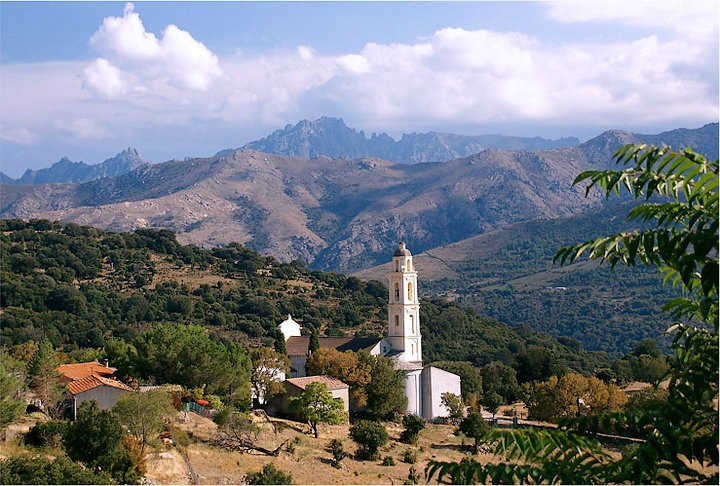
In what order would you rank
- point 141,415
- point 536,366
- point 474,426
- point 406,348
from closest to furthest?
1. point 141,415
2. point 474,426
3. point 406,348
4. point 536,366

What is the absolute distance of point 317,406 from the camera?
40094mm

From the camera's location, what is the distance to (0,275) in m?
70.7

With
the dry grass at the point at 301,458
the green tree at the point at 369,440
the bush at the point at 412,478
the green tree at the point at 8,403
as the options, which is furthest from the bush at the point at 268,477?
the green tree at the point at 369,440

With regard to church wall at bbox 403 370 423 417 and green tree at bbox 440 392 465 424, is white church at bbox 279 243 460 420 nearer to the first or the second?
church wall at bbox 403 370 423 417

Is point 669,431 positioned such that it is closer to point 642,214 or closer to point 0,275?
point 642,214

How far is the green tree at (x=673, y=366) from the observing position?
18.5ft

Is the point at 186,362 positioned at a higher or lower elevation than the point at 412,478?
higher

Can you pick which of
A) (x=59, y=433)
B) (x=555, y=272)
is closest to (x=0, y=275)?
(x=59, y=433)

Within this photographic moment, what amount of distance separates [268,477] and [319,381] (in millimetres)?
15690

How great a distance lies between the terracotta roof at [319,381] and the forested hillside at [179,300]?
18.6m

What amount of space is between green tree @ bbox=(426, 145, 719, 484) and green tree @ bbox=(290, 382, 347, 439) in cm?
3374

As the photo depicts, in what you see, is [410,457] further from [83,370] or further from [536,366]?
[536,366]

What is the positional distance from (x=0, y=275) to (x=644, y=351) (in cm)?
5150

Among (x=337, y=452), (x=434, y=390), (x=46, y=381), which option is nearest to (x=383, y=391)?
(x=434, y=390)
